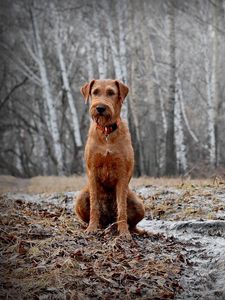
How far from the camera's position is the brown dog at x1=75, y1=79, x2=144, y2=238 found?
5.08 metres

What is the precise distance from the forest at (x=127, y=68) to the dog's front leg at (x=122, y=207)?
742 centimetres

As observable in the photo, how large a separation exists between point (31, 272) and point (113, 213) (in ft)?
6.21

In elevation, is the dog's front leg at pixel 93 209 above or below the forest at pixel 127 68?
below

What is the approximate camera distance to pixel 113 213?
549cm

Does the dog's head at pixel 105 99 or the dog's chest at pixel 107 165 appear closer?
the dog's head at pixel 105 99

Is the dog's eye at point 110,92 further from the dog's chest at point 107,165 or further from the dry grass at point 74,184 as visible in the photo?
the dry grass at point 74,184

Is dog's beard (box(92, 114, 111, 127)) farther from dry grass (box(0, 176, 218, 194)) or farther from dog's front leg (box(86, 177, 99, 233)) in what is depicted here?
dry grass (box(0, 176, 218, 194))

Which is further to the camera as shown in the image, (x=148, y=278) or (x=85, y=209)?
(x=85, y=209)

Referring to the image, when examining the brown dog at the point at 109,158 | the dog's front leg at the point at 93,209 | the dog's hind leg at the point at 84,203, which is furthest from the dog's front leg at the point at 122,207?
the dog's hind leg at the point at 84,203

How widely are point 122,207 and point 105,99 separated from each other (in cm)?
128

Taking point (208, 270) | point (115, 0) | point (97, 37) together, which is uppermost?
point (115, 0)

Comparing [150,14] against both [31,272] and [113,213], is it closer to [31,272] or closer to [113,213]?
[113,213]

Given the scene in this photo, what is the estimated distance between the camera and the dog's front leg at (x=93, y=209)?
5.22 meters

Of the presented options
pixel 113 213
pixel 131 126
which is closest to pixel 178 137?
pixel 131 126
